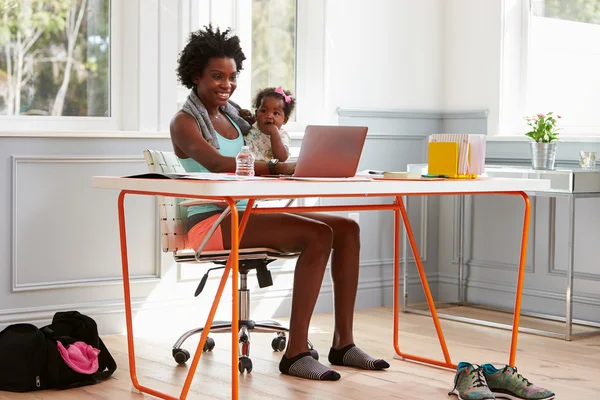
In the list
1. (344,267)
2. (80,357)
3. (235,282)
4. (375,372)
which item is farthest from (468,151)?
(80,357)

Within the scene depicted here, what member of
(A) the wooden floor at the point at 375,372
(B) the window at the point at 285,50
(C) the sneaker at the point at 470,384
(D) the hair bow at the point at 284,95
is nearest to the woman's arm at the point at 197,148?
(D) the hair bow at the point at 284,95

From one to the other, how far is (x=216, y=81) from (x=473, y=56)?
202 cm

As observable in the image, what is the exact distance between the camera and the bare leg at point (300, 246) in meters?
3.26

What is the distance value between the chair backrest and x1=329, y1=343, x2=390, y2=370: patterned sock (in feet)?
2.27

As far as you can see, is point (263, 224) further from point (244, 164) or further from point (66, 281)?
point (66, 281)

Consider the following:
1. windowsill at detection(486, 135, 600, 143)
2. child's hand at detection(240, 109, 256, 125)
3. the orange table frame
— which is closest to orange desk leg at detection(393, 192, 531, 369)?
the orange table frame

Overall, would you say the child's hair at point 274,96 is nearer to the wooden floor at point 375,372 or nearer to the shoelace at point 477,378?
the wooden floor at point 375,372

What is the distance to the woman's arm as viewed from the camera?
3.22m

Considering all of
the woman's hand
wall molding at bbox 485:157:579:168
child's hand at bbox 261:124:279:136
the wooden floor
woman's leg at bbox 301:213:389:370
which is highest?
child's hand at bbox 261:124:279:136

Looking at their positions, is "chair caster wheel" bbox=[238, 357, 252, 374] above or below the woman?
below

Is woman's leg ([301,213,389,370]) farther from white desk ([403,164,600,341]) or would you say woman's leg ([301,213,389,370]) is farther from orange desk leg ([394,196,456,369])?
white desk ([403,164,600,341])

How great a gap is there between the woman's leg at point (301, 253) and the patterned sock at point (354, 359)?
203 mm

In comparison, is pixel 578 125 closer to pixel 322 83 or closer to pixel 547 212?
pixel 547 212

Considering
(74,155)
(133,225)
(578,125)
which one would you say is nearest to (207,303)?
(133,225)
